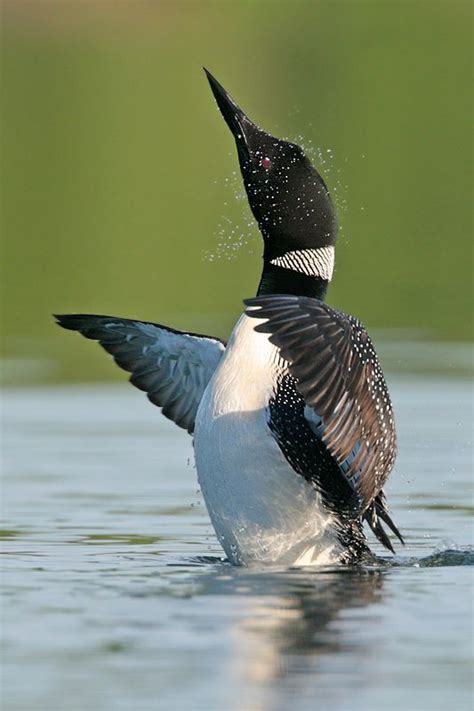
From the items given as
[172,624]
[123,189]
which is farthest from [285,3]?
[172,624]

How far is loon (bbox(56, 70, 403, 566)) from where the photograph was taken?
22.2ft

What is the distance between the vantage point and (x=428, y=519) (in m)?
8.71

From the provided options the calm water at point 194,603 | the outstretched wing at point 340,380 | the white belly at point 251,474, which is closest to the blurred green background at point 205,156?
the calm water at point 194,603

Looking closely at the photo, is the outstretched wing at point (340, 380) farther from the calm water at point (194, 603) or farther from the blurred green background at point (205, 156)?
the blurred green background at point (205, 156)

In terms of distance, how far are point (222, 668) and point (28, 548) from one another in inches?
96.8

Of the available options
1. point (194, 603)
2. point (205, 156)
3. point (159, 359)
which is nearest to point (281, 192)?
point (159, 359)

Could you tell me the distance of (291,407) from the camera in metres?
7.27

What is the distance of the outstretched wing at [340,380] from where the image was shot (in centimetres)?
656

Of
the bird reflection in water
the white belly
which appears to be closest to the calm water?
the bird reflection in water

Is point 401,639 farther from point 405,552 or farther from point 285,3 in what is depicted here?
point 285,3

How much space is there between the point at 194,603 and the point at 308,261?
1957 mm

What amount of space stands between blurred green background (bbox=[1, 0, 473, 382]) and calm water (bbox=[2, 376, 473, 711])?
5.73 ft

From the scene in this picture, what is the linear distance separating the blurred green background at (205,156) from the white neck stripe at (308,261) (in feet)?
7.06

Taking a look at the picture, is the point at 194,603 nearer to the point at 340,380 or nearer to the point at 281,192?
the point at 340,380
